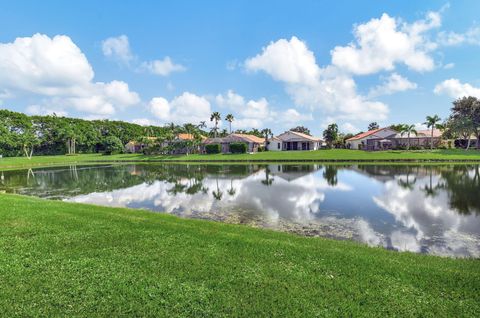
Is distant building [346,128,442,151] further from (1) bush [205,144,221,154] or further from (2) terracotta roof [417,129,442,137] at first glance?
(1) bush [205,144,221,154]

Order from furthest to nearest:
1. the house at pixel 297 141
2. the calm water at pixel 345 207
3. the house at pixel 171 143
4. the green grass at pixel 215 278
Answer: the house at pixel 171 143 → the house at pixel 297 141 → the calm water at pixel 345 207 → the green grass at pixel 215 278

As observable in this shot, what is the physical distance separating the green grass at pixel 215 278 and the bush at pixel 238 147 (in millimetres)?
61309

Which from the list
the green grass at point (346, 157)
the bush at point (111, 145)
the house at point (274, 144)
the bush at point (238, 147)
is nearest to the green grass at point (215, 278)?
the green grass at point (346, 157)

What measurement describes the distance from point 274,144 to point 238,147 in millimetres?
14851

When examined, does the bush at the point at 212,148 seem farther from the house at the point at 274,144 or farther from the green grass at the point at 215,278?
the green grass at the point at 215,278

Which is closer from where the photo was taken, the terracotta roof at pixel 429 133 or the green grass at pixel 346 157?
the green grass at pixel 346 157

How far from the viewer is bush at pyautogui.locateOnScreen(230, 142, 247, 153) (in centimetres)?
7016

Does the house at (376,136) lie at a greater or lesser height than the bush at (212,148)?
greater

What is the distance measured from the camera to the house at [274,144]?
263 feet

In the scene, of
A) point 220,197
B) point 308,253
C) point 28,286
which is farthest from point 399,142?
point 28,286

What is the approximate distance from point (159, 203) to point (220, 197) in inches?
167

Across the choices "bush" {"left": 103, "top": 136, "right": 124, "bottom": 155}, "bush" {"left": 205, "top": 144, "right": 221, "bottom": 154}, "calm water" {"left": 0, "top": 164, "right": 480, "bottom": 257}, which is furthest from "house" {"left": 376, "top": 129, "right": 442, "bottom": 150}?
"bush" {"left": 103, "top": 136, "right": 124, "bottom": 155}

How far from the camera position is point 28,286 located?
5.69 meters

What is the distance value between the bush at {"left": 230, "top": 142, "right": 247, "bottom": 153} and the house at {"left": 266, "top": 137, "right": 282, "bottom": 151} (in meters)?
13.7
